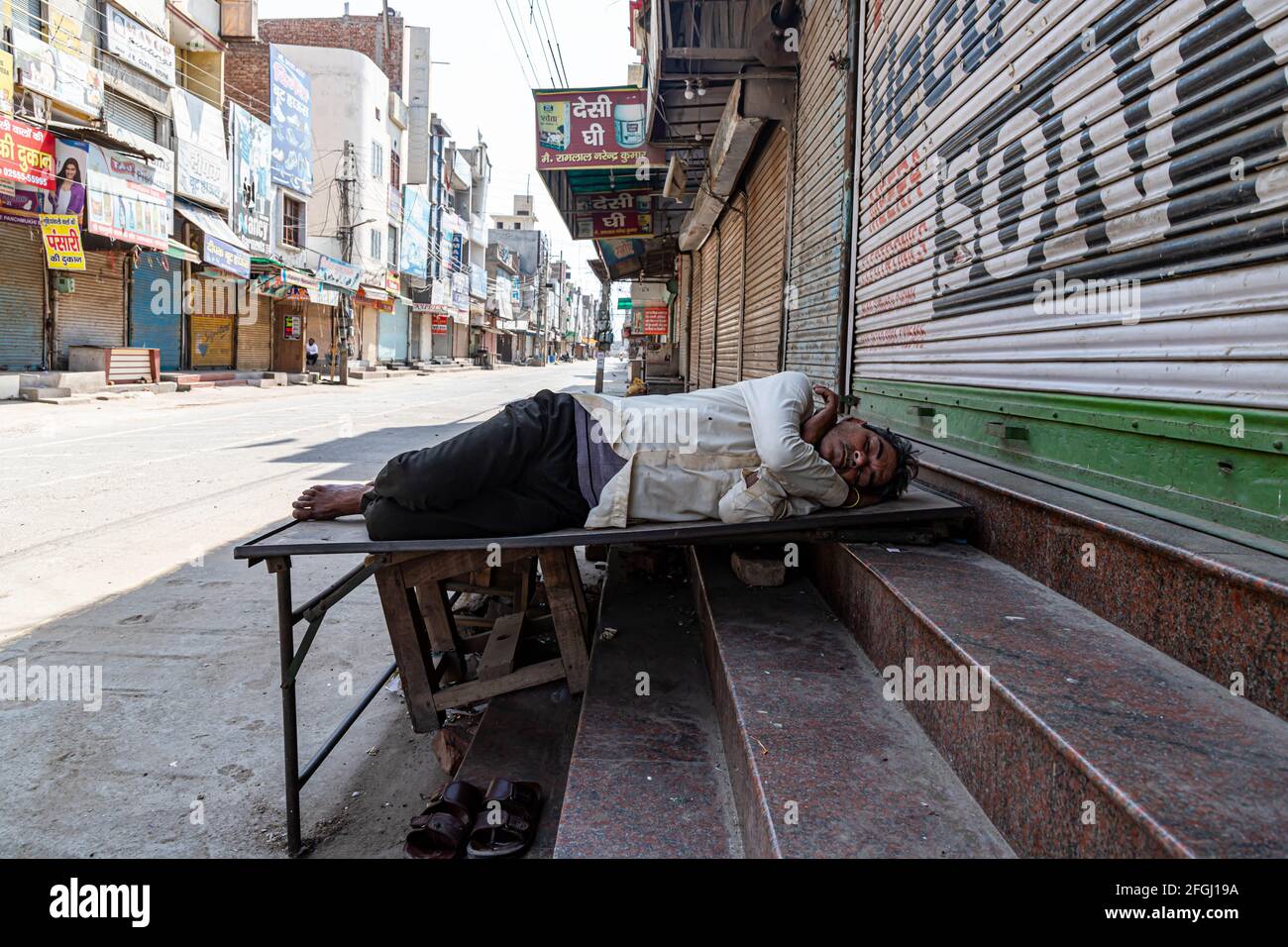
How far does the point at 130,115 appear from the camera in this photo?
1919 centimetres

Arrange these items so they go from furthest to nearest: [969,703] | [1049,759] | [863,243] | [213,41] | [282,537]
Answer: [213,41]
[863,243]
[282,537]
[969,703]
[1049,759]

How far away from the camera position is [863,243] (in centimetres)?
527

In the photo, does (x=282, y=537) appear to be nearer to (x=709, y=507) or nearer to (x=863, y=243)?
(x=709, y=507)

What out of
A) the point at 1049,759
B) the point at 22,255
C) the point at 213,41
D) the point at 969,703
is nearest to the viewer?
the point at 1049,759

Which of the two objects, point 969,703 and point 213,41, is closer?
point 969,703

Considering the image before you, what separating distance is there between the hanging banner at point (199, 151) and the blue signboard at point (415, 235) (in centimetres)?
1591

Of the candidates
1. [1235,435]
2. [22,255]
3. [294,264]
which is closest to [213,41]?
[294,264]

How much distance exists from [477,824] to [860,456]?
182 centimetres

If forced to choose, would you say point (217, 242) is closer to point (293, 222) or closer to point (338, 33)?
point (293, 222)

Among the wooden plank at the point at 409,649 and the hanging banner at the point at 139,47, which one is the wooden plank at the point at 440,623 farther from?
the hanging banner at the point at 139,47

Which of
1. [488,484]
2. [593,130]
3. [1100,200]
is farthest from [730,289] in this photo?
[488,484]

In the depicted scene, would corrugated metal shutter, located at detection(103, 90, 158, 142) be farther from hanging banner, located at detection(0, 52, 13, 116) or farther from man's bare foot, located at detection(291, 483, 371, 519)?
man's bare foot, located at detection(291, 483, 371, 519)

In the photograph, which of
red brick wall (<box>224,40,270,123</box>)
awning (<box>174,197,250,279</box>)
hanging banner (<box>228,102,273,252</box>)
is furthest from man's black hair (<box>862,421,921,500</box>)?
red brick wall (<box>224,40,270,123</box>)

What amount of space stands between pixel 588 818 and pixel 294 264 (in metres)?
29.2
